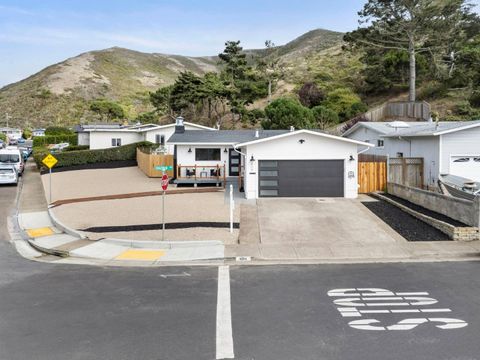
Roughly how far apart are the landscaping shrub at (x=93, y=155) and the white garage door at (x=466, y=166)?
78.6ft

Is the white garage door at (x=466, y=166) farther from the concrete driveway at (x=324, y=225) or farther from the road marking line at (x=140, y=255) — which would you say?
the road marking line at (x=140, y=255)

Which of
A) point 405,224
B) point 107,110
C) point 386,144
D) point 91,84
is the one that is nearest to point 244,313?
point 405,224

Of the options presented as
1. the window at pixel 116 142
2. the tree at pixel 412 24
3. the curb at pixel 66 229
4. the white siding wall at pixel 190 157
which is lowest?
the curb at pixel 66 229

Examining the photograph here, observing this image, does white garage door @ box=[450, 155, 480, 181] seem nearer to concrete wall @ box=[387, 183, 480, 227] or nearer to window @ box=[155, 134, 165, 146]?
concrete wall @ box=[387, 183, 480, 227]

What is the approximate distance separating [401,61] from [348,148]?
3685 cm

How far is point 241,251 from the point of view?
12570mm

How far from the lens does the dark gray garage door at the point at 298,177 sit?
21.6 metres

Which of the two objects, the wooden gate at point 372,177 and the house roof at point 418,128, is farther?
the wooden gate at point 372,177

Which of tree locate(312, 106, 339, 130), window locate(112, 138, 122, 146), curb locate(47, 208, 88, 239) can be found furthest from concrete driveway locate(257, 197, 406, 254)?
tree locate(312, 106, 339, 130)

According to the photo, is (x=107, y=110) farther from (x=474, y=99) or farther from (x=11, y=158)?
(x=474, y=99)

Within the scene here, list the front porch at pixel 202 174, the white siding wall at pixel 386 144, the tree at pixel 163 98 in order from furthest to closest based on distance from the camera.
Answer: the tree at pixel 163 98 < the front porch at pixel 202 174 < the white siding wall at pixel 386 144

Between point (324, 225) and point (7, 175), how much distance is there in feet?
71.1

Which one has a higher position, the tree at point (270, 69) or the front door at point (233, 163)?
the tree at point (270, 69)

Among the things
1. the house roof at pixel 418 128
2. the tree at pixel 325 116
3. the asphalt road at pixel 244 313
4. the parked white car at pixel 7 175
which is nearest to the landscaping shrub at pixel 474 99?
the tree at pixel 325 116
